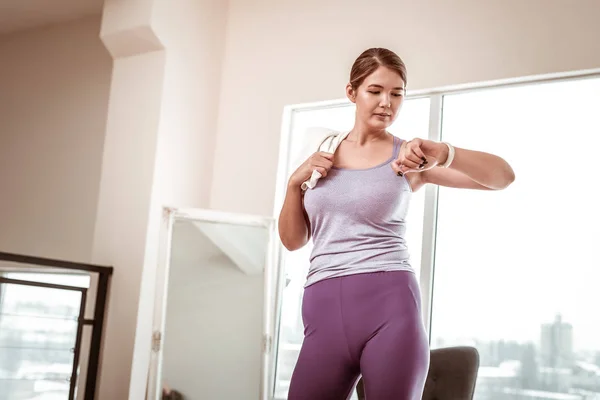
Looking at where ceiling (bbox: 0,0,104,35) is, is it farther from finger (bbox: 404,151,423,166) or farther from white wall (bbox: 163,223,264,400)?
finger (bbox: 404,151,423,166)

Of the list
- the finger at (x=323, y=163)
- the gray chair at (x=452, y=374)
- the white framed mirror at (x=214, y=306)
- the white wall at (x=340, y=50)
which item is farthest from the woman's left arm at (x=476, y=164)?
the white framed mirror at (x=214, y=306)

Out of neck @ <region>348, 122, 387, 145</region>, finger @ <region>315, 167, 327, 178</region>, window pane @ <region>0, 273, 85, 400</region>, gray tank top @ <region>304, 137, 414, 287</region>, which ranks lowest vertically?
window pane @ <region>0, 273, 85, 400</region>

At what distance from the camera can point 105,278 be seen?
3611mm

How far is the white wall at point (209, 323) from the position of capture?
330 centimetres

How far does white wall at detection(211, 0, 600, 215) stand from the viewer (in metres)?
3.04

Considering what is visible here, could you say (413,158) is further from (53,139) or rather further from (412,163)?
(53,139)

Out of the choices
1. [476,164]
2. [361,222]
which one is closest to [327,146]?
[361,222]

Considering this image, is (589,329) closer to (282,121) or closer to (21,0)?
(282,121)

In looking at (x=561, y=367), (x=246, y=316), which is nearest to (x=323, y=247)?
(x=561, y=367)

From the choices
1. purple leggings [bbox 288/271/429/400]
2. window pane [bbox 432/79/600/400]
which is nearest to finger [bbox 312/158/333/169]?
purple leggings [bbox 288/271/429/400]

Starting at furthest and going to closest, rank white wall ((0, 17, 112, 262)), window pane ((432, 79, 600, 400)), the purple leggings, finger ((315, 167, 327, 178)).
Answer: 1. white wall ((0, 17, 112, 262))
2. window pane ((432, 79, 600, 400))
3. finger ((315, 167, 327, 178))
4. the purple leggings

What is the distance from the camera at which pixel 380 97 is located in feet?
4.77

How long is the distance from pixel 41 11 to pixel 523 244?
12.0 feet

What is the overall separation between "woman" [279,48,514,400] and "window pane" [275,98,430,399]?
184 centimetres
